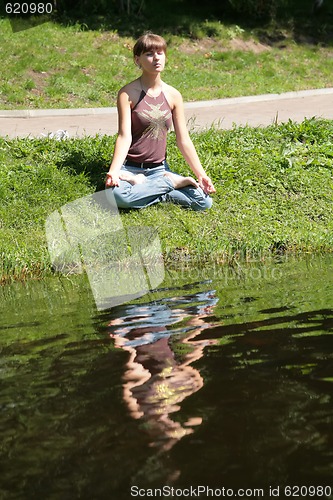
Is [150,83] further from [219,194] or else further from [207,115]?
[207,115]

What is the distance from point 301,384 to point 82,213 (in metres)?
4.69

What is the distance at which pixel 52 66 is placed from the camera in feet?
55.3

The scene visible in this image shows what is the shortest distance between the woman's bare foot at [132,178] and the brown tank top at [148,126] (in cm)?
20

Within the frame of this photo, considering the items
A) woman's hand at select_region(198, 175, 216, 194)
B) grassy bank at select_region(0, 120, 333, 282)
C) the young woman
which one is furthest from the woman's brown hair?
grassy bank at select_region(0, 120, 333, 282)

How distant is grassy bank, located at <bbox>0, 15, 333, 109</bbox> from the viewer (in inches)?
618

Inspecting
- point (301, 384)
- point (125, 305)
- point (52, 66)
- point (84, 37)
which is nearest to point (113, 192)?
point (125, 305)

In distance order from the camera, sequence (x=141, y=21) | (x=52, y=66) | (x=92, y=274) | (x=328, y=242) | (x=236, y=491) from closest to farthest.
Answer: (x=236, y=491) → (x=92, y=274) → (x=328, y=242) → (x=52, y=66) → (x=141, y=21)

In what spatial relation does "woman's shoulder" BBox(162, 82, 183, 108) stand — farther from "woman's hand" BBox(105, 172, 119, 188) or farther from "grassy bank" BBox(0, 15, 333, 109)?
"grassy bank" BBox(0, 15, 333, 109)

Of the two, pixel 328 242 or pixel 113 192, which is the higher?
pixel 113 192

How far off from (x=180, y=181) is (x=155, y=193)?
0.27 m

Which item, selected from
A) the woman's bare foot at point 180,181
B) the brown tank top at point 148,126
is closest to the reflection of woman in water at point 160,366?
the woman's bare foot at point 180,181

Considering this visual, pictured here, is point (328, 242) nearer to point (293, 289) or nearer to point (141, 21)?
point (293, 289)

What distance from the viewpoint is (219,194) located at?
8.65m

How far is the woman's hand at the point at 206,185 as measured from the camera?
7.90 m
